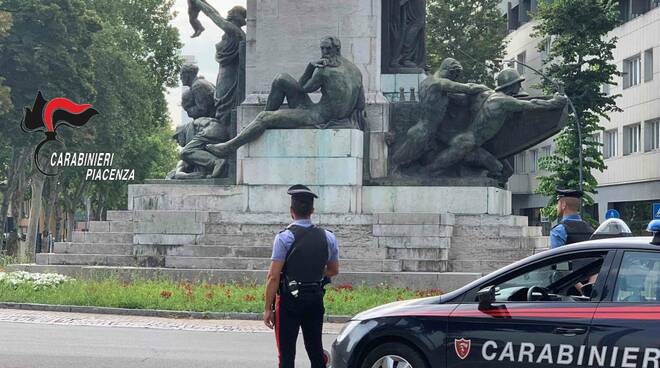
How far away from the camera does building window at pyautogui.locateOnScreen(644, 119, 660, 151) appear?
51781mm

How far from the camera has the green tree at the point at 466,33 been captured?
180 ft

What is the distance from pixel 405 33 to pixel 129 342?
46.6ft

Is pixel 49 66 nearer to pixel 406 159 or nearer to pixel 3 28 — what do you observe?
pixel 3 28

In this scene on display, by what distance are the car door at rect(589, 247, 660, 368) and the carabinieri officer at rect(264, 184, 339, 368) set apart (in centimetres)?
206

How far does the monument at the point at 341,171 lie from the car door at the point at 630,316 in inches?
538

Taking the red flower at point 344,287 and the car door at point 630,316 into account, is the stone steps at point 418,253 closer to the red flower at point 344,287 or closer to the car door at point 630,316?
the red flower at point 344,287

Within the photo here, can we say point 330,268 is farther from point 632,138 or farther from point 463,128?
point 632,138

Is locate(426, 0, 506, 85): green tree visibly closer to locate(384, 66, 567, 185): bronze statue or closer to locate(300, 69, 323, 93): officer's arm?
locate(384, 66, 567, 185): bronze statue

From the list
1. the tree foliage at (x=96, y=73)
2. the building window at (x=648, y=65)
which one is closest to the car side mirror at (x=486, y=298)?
the tree foliage at (x=96, y=73)

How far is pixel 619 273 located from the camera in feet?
28.3

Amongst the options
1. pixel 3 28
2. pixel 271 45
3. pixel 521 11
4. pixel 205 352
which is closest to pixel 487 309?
pixel 205 352

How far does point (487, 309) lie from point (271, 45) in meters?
17.2

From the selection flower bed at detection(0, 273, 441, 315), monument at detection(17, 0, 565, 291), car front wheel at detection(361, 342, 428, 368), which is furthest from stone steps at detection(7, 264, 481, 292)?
car front wheel at detection(361, 342, 428, 368)

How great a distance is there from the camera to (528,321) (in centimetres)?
874
